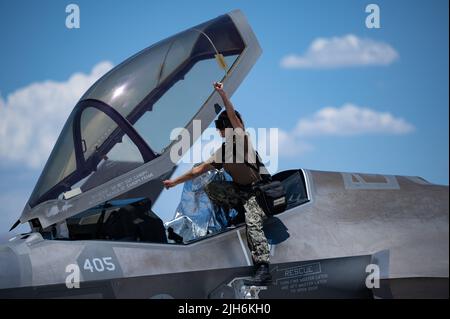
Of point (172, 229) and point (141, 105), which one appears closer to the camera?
point (141, 105)

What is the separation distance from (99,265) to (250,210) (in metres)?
1.48

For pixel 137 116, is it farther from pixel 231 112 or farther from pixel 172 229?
pixel 172 229

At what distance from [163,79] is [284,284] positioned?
91.6 inches

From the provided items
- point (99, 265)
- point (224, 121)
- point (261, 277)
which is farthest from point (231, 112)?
point (99, 265)

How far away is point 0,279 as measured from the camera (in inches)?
195

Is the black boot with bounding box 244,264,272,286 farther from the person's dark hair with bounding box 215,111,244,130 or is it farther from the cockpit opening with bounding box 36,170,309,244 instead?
the person's dark hair with bounding box 215,111,244,130

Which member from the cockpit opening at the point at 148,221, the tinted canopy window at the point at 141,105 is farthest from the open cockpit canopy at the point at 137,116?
the cockpit opening at the point at 148,221

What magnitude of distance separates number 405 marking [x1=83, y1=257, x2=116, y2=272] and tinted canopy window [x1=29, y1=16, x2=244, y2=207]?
775 mm

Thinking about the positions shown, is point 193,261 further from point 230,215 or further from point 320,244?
point 320,244

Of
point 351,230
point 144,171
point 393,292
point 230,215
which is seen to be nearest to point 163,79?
point 144,171

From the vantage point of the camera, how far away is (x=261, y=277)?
5195 millimetres

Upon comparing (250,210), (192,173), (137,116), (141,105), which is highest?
(141,105)

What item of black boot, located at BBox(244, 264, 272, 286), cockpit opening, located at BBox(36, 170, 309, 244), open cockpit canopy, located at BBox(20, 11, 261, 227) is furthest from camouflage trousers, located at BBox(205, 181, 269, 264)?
open cockpit canopy, located at BBox(20, 11, 261, 227)

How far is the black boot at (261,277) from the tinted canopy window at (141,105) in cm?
147
